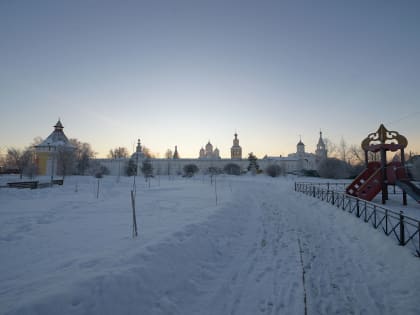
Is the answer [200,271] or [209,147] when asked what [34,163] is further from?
[209,147]

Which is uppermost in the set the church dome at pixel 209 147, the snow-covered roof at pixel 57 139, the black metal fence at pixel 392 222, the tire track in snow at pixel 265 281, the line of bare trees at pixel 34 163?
the church dome at pixel 209 147

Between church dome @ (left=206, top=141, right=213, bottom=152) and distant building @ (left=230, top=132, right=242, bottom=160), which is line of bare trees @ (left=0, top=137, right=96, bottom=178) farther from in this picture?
church dome @ (left=206, top=141, right=213, bottom=152)

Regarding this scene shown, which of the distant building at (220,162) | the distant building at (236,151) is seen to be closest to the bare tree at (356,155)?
the distant building at (220,162)

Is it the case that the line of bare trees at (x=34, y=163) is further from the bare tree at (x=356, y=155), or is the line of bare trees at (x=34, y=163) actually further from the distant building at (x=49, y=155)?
the bare tree at (x=356, y=155)

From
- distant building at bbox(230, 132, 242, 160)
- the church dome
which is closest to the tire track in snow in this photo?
distant building at bbox(230, 132, 242, 160)

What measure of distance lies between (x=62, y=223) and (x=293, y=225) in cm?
1008

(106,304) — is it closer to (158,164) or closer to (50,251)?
(50,251)

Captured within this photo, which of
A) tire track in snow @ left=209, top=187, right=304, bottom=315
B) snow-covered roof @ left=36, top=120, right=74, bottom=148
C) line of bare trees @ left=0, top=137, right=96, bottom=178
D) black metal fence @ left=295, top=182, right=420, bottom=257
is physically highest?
snow-covered roof @ left=36, top=120, right=74, bottom=148

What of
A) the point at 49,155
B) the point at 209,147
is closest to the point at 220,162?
the point at 209,147

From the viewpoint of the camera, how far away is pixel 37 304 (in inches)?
123

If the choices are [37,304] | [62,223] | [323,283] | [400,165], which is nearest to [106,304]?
[37,304]

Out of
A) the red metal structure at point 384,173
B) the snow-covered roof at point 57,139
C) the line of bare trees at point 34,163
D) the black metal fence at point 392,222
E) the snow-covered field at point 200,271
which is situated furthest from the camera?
the snow-covered roof at point 57,139

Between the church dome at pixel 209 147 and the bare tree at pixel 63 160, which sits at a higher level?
the church dome at pixel 209 147

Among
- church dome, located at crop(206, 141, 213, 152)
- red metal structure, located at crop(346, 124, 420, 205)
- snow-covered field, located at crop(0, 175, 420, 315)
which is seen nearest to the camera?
snow-covered field, located at crop(0, 175, 420, 315)
